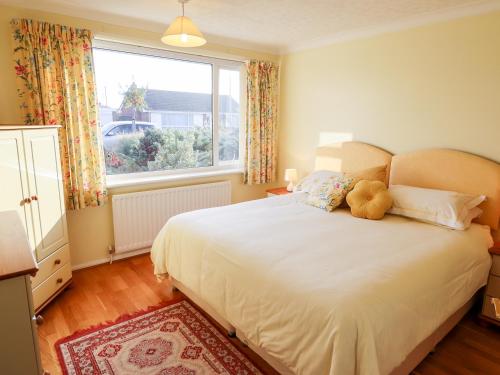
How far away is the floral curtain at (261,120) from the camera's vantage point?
4.08 m

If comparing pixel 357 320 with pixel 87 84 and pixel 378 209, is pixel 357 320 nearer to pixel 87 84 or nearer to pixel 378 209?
pixel 378 209

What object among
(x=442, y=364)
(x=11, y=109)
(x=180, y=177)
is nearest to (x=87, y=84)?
(x=11, y=109)

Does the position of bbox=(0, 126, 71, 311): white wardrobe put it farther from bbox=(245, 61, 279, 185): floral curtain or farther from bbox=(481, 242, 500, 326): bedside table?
bbox=(481, 242, 500, 326): bedside table

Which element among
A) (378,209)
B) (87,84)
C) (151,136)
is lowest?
(378,209)

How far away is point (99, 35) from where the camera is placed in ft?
9.84

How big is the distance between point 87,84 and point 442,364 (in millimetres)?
3478

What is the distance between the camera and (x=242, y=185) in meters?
4.37

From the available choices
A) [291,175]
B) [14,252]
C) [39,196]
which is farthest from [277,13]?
[14,252]

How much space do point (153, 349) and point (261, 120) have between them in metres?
2.98

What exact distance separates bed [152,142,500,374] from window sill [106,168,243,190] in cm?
99

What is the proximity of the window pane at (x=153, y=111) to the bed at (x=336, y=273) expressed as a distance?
131 centimetres

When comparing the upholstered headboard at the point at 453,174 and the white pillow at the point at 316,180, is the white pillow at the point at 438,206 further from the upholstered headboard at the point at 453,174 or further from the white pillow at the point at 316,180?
the white pillow at the point at 316,180

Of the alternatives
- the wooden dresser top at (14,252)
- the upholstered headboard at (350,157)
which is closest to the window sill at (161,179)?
the upholstered headboard at (350,157)

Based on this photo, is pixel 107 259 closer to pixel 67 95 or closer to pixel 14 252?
pixel 67 95
